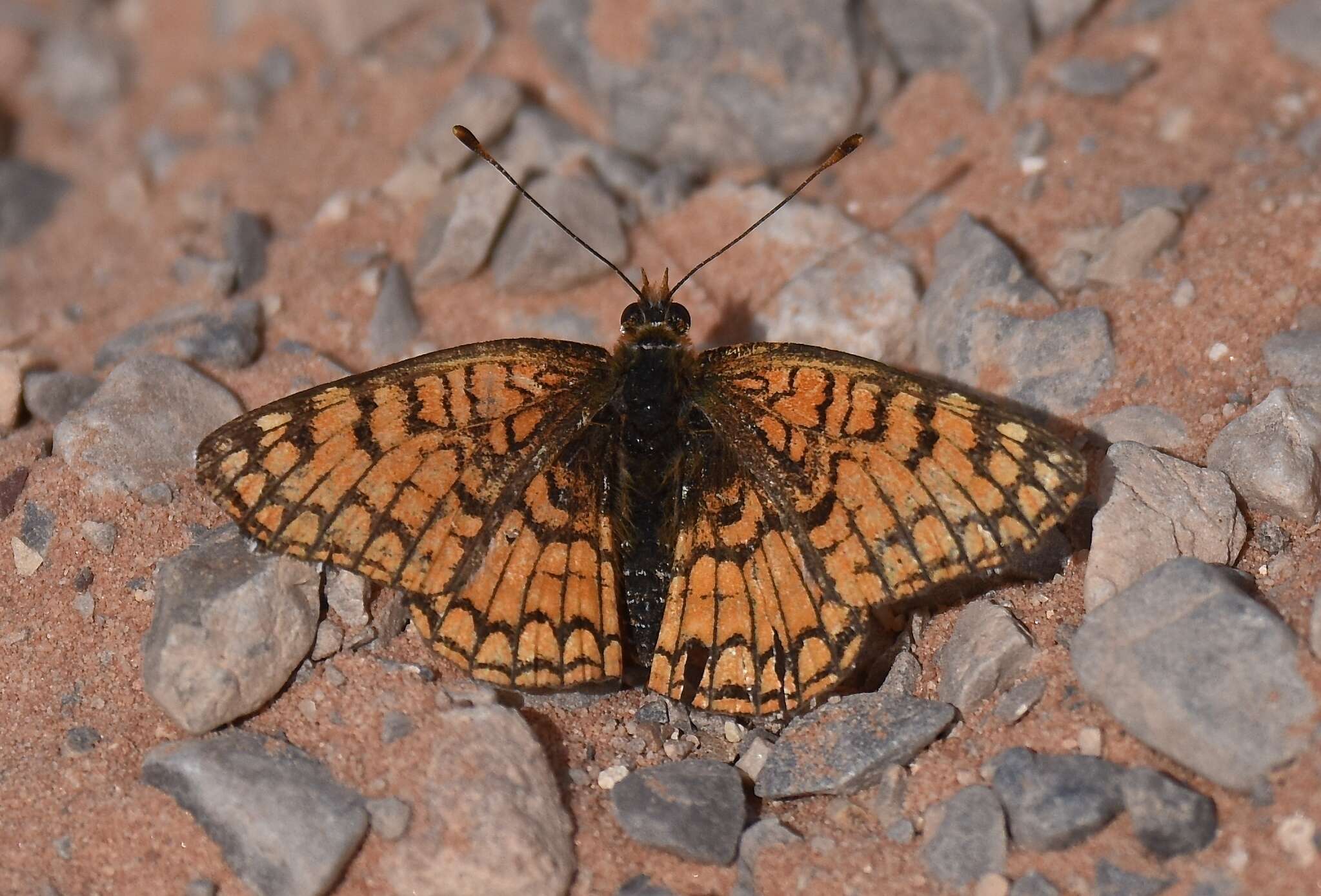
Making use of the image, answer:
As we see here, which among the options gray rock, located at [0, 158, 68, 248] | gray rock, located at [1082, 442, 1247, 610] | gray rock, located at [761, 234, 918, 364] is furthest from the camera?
gray rock, located at [0, 158, 68, 248]

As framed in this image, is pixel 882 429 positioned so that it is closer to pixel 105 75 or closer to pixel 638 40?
pixel 638 40

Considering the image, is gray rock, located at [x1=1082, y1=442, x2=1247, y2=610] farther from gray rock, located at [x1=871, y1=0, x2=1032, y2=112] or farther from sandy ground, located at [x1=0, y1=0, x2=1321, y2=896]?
gray rock, located at [x1=871, y1=0, x2=1032, y2=112]

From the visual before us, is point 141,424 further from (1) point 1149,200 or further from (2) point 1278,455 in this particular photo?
(1) point 1149,200

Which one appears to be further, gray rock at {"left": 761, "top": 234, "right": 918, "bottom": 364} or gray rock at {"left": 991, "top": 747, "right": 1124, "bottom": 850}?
gray rock at {"left": 761, "top": 234, "right": 918, "bottom": 364}

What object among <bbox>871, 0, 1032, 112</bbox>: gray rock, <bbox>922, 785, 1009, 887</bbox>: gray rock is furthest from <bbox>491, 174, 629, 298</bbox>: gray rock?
<bbox>922, 785, 1009, 887</bbox>: gray rock

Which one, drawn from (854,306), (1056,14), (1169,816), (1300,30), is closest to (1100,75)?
(1056,14)

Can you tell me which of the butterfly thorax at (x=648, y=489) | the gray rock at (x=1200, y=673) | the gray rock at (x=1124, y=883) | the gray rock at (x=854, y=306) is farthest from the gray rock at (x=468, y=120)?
the gray rock at (x=1124, y=883)

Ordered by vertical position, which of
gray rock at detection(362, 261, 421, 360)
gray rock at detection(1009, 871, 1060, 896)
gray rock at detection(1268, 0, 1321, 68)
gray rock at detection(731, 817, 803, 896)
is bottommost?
gray rock at detection(1009, 871, 1060, 896)
